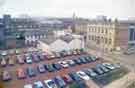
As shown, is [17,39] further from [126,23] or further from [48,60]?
[126,23]

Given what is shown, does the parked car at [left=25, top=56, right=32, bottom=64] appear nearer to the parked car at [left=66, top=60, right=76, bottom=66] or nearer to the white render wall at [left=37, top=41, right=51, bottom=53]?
the white render wall at [left=37, top=41, right=51, bottom=53]

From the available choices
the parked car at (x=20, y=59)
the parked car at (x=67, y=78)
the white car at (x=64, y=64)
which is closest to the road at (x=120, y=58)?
the white car at (x=64, y=64)

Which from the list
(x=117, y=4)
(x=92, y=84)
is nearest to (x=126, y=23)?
(x=117, y=4)

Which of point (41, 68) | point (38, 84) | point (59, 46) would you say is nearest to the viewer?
point (38, 84)

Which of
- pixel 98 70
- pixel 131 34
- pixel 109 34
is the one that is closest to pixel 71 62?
pixel 98 70

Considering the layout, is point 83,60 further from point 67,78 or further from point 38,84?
point 38,84

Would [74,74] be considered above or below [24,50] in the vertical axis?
below

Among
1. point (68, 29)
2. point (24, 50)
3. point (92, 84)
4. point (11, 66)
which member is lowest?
point (92, 84)

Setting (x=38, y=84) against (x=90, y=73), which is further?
(x=90, y=73)
